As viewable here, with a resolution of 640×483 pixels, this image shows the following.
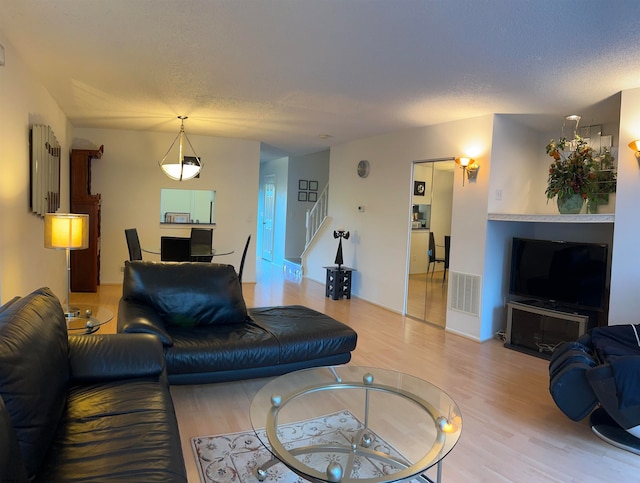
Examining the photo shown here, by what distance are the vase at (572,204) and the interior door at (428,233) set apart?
4.10 feet

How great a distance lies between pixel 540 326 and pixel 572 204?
1271 mm

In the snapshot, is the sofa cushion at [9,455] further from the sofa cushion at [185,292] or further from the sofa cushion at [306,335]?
the sofa cushion at [185,292]

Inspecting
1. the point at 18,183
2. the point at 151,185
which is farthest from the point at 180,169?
the point at 18,183

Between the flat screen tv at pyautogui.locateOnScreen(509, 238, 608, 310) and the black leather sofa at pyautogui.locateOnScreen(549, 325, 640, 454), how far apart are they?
1.02 meters

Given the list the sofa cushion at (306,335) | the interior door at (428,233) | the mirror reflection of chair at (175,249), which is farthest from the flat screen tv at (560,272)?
the mirror reflection of chair at (175,249)

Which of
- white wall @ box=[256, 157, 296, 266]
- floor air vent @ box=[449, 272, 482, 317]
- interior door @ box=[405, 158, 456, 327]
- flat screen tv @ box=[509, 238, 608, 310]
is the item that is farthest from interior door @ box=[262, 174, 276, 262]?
flat screen tv @ box=[509, 238, 608, 310]

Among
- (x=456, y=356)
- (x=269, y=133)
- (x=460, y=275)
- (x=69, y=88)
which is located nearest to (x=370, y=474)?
(x=456, y=356)

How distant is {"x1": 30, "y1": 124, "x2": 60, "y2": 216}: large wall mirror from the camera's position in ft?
12.3

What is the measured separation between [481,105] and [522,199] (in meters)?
1.41

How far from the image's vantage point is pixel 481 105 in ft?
14.2

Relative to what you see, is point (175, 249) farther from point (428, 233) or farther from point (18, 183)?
point (428, 233)

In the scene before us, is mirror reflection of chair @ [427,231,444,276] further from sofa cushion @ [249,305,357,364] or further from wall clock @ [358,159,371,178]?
sofa cushion @ [249,305,357,364]

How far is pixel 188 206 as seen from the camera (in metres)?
7.60

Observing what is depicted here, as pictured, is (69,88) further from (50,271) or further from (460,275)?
(460,275)
